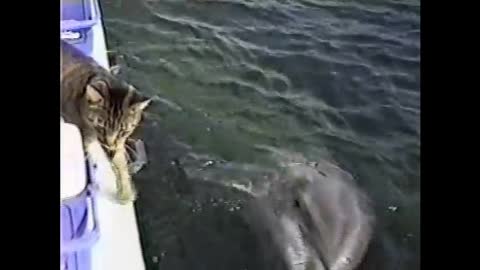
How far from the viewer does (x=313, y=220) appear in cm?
97

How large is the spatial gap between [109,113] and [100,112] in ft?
0.04

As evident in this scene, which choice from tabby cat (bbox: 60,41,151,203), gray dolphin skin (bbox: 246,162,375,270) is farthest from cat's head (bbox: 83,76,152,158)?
gray dolphin skin (bbox: 246,162,375,270)

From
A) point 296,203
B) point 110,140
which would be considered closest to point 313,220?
point 296,203

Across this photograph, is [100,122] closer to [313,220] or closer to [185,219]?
[185,219]

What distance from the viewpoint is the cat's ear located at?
3.12ft

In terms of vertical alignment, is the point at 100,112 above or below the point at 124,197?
above

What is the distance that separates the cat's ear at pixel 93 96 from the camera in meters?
0.95

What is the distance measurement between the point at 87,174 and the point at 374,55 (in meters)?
0.48

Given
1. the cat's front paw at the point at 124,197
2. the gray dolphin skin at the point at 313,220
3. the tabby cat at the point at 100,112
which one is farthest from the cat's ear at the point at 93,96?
the gray dolphin skin at the point at 313,220

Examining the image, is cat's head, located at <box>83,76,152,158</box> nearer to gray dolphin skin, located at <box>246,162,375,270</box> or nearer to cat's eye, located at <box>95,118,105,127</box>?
cat's eye, located at <box>95,118,105,127</box>
